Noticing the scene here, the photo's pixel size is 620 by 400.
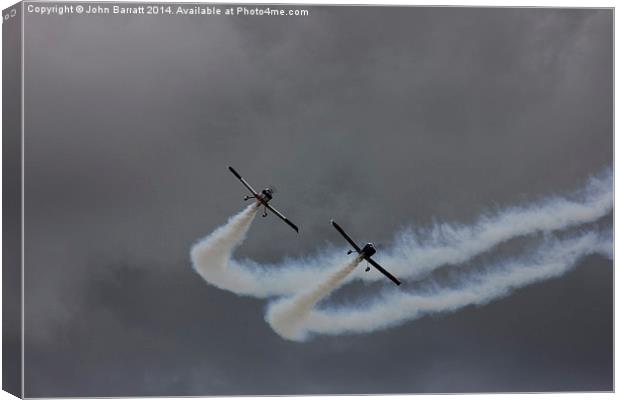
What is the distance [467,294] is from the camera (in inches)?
2109

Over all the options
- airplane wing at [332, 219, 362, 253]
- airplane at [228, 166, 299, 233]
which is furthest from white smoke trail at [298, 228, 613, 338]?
airplane at [228, 166, 299, 233]

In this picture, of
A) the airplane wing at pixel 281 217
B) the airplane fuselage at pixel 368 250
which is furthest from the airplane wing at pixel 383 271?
the airplane wing at pixel 281 217

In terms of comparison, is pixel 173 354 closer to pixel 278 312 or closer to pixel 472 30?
pixel 278 312

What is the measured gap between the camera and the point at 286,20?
172 ft

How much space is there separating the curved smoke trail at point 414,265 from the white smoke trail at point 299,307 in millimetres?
33

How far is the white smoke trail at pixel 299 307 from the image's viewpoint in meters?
52.6

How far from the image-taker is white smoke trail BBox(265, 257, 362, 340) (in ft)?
173

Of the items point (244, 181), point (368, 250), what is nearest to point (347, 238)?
point (368, 250)

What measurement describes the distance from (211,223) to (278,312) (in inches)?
146

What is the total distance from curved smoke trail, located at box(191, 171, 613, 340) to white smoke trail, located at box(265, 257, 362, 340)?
0.11ft

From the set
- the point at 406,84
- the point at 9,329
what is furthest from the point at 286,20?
the point at 9,329

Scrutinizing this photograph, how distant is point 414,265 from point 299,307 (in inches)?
162

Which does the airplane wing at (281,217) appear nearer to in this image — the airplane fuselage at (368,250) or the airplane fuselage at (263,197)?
the airplane fuselage at (263,197)

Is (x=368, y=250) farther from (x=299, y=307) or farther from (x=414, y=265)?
(x=299, y=307)
